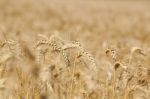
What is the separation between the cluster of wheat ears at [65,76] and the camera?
8.63ft

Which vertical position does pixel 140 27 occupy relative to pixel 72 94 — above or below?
above

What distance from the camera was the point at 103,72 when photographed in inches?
123

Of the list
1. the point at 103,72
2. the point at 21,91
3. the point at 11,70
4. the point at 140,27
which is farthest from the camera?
the point at 140,27

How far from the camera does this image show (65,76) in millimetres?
2857

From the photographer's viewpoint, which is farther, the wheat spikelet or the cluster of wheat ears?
the cluster of wheat ears

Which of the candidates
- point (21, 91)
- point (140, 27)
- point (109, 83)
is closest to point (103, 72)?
point (109, 83)

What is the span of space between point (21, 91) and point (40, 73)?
16cm

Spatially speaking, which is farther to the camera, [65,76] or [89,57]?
[65,76]

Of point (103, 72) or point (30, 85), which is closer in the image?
point (30, 85)

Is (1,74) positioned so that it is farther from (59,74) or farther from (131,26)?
(131,26)

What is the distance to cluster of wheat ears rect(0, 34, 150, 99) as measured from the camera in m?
2.63

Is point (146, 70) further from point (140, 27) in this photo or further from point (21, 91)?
point (140, 27)

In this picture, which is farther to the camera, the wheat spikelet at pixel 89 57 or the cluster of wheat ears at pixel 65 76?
the cluster of wheat ears at pixel 65 76

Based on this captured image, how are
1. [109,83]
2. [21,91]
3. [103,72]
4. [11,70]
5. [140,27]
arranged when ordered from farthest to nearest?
[140,27]
[11,70]
[103,72]
[109,83]
[21,91]
